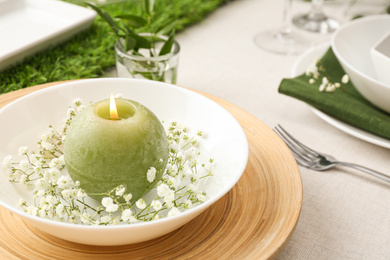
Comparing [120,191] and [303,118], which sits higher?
Answer: [120,191]

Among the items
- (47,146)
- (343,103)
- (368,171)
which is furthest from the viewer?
(343,103)

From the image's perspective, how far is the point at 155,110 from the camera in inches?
24.6

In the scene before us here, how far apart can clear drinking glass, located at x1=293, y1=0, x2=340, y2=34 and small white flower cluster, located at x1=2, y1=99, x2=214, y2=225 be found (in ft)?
2.62

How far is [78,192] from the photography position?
1.50ft

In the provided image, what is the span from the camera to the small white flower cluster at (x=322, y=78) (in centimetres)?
82

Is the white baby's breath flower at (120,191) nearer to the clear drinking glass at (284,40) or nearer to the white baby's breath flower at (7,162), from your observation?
the white baby's breath flower at (7,162)

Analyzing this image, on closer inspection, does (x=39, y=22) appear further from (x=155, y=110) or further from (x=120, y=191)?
(x=120, y=191)

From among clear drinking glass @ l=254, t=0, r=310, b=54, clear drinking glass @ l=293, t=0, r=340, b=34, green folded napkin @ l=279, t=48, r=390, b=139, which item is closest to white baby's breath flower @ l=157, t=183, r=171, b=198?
green folded napkin @ l=279, t=48, r=390, b=139

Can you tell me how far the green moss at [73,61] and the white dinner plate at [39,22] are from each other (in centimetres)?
2

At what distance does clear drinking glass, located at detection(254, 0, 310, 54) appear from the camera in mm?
1137

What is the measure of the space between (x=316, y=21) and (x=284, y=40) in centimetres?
17

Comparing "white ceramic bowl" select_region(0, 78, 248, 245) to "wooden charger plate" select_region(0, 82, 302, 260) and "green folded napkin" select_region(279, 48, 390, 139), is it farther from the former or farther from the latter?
"green folded napkin" select_region(279, 48, 390, 139)

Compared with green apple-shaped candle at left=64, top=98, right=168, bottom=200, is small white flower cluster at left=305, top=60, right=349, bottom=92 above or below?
below

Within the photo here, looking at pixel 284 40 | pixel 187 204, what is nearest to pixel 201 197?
pixel 187 204
